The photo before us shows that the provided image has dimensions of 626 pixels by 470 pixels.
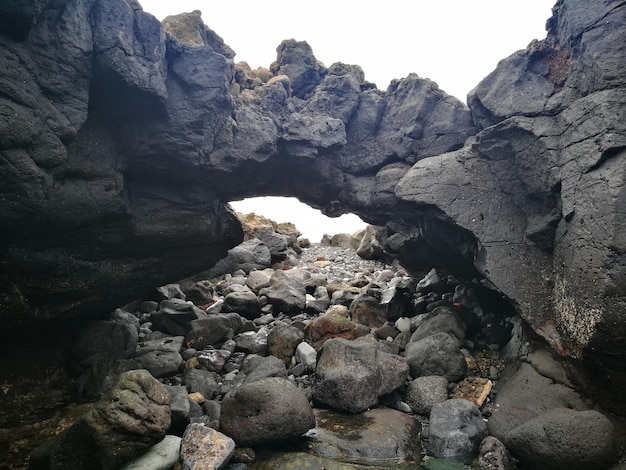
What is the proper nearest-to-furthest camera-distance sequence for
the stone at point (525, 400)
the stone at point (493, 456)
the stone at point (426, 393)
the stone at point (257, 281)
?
the stone at point (493, 456), the stone at point (525, 400), the stone at point (426, 393), the stone at point (257, 281)

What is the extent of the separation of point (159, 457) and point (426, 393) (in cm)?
447

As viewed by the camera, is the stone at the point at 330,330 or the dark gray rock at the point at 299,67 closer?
the stone at the point at 330,330

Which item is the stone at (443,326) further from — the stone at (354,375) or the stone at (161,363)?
the stone at (161,363)

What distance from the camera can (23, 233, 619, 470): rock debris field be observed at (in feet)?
16.6

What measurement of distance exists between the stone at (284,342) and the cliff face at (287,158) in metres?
2.48

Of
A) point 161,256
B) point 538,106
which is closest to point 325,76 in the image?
point 538,106

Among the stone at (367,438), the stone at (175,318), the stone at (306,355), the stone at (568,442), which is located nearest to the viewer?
the stone at (568,442)

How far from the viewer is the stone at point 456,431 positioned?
227 inches

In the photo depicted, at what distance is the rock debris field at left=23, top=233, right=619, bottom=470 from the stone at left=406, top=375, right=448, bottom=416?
0.02 metres

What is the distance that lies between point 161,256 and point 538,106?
831 centimetres

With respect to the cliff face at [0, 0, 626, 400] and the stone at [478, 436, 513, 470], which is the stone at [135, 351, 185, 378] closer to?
the cliff face at [0, 0, 626, 400]

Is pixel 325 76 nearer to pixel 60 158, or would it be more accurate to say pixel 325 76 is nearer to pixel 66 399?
pixel 60 158

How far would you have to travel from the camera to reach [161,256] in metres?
8.80

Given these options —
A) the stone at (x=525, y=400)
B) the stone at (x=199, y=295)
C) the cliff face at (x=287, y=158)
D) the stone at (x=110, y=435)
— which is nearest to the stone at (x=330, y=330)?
the cliff face at (x=287, y=158)
